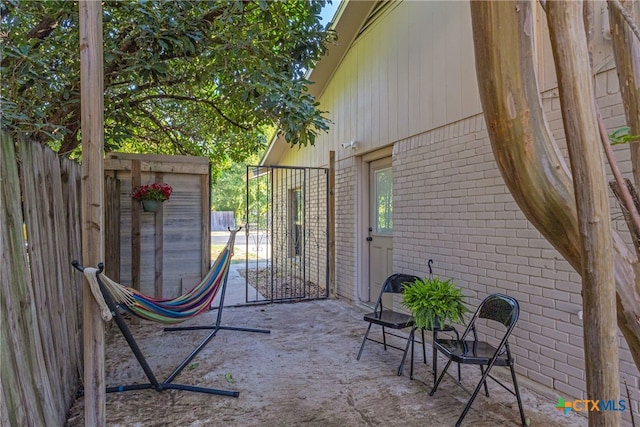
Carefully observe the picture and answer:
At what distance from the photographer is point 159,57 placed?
3.06 m

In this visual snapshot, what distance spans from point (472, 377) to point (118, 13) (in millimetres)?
4158

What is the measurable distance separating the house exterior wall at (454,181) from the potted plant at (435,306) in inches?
21.0

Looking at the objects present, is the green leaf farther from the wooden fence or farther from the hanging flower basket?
the hanging flower basket

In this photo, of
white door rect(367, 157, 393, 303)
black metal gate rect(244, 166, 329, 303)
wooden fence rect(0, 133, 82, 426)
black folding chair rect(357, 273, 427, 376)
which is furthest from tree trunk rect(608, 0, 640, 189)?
black metal gate rect(244, 166, 329, 303)

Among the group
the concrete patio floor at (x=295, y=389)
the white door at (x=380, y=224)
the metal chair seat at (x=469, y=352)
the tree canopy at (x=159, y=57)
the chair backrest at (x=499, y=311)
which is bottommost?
the concrete patio floor at (x=295, y=389)

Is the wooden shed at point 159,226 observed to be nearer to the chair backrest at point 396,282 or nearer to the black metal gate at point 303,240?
the black metal gate at point 303,240

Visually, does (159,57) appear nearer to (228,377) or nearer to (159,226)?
(159,226)

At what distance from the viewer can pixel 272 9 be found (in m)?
3.48

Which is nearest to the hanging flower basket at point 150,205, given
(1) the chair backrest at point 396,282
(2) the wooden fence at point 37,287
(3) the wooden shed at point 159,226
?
(3) the wooden shed at point 159,226

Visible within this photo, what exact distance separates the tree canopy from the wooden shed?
52cm

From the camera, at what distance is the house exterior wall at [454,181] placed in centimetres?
241

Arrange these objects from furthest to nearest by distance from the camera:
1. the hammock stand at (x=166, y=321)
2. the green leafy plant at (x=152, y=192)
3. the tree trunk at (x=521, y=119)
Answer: the green leafy plant at (x=152, y=192), the hammock stand at (x=166, y=321), the tree trunk at (x=521, y=119)

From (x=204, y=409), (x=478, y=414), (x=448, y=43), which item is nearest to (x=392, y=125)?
(x=448, y=43)

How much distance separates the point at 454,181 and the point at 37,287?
320cm
